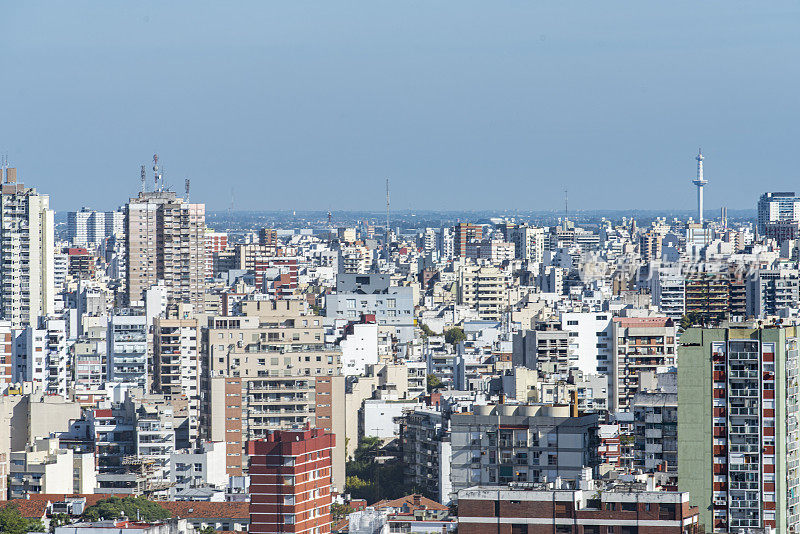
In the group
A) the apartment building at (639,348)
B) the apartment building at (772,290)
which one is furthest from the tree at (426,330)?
the apartment building at (639,348)

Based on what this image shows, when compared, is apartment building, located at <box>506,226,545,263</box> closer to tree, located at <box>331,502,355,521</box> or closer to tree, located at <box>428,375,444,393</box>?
tree, located at <box>428,375,444,393</box>

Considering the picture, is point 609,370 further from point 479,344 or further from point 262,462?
point 262,462

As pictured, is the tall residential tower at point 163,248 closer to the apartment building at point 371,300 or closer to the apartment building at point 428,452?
the apartment building at point 371,300

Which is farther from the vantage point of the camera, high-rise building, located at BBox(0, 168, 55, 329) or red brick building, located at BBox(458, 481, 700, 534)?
high-rise building, located at BBox(0, 168, 55, 329)

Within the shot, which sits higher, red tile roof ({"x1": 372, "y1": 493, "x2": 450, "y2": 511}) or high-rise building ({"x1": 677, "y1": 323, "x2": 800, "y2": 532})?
high-rise building ({"x1": 677, "y1": 323, "x2": 800, "y2": 532})

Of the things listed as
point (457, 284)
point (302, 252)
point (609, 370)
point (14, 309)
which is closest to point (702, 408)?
point (609, 370)

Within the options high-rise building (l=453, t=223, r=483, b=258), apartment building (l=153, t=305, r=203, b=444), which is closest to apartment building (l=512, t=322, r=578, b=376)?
apartment building (l=153, t=305, r=203, b=444)

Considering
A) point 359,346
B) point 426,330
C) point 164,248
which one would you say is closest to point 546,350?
point 359,346
